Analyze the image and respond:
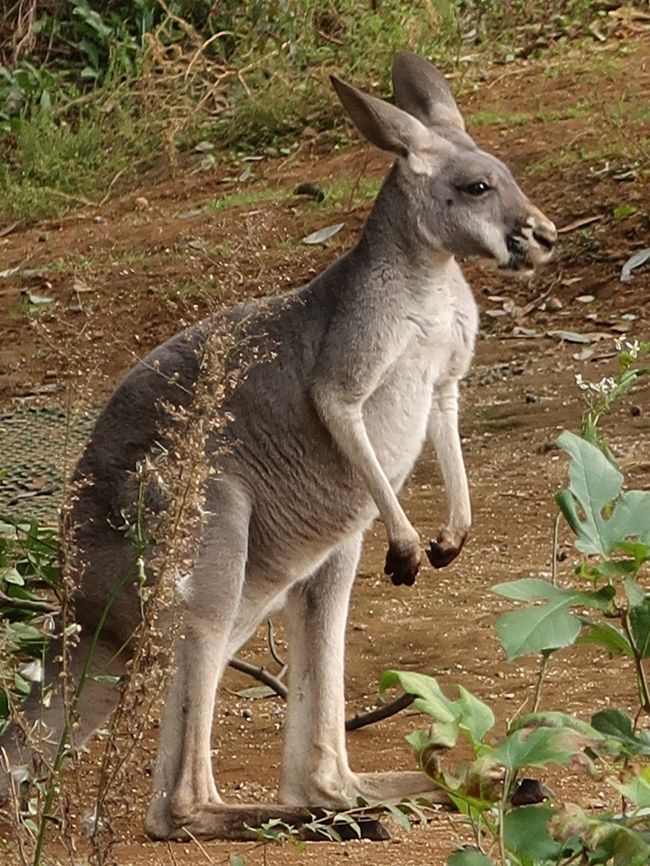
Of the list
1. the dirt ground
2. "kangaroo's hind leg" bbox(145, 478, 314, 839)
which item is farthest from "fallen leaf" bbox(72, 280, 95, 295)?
"kangaroo's hind leg" bbox(145, 478, 314, 839)

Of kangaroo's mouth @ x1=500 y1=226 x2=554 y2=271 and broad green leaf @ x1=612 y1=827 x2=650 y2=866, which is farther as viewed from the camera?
kangaroo's mouth @ x1=500 y1=226 x2=554 y2=271

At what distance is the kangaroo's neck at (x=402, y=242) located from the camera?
4.17m

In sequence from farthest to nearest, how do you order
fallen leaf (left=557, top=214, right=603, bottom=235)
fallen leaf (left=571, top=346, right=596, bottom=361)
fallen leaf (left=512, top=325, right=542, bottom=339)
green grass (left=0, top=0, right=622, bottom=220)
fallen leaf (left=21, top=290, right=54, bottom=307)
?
green grass (left=0, top=0, right=622, bottom=220)
fallen leaf (left=21, top=290, right=54, bottom=307)
fallen leaf (left=557, top=214, right=603, bottom=235)
fallen leaf (left=512, top=325, right=542, bottom=339)
fallen leaf (left=571, top=346, right=596, bottom=361)

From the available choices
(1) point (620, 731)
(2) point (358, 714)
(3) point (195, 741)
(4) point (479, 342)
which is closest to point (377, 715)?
(2) point (358, 714)

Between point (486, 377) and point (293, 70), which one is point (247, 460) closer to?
point (486, 377)

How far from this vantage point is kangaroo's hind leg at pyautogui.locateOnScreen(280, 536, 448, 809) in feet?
12.5

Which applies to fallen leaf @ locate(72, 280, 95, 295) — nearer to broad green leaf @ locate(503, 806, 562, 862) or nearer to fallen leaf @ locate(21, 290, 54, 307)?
fallen leaf @ locate(21, 290, 54, 307)

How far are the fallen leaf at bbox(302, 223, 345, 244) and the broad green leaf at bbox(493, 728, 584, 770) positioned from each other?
6.60m

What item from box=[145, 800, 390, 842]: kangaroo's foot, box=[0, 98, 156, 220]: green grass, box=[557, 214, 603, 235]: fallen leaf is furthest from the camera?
box=[0, 98, 156, 220]: green grass

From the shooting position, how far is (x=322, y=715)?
3863 mm

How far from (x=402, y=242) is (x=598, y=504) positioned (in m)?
2.04

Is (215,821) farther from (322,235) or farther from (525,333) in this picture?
(322,235)

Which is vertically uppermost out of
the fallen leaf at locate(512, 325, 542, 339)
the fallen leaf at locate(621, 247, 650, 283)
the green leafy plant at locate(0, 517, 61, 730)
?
the green leafy plant at locate(0, 517, 61, 730)

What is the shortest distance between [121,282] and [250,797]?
488 cm
